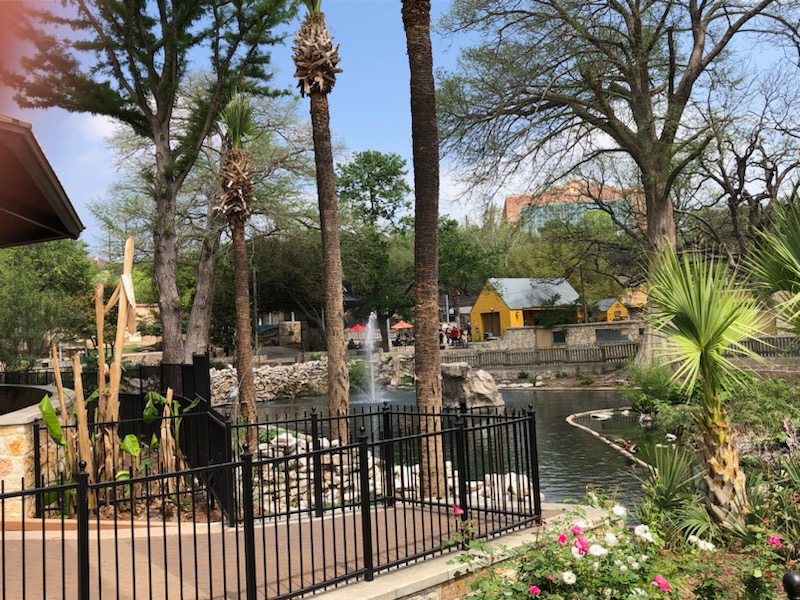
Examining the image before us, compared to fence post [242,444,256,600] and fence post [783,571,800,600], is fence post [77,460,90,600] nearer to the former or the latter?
fence post [242,444,256,600]

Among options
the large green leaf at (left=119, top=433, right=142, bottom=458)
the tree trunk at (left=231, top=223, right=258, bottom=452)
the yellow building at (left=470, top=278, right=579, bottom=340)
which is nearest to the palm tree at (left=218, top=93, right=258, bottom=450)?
the tree trunk at (left=231, top=223, right=258, bottom=452)

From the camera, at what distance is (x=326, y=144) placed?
1655 cm

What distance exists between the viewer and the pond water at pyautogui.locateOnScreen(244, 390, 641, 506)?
45.0ft

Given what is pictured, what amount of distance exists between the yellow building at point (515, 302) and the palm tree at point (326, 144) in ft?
105

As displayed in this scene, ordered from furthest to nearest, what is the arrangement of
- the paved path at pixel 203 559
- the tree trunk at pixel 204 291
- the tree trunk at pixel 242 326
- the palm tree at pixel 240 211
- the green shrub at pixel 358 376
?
the green shrub at pixel 358 376 → the tree trunk at pixel 204 291 → the palm tree at pixel 240 211 → the tree trunk at pixel 242 326 → the paved path at pixel 203 559

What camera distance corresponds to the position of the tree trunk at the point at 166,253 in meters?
20.6

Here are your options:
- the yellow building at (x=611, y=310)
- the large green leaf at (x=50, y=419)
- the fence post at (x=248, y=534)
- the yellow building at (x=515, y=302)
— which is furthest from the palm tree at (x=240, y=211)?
the yellow building at (x=611, y=310)

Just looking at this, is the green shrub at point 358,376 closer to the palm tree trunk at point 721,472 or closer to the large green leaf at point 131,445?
the large green leaf at point 131,445

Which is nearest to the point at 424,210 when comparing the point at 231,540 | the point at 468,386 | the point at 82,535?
the point at 231,540

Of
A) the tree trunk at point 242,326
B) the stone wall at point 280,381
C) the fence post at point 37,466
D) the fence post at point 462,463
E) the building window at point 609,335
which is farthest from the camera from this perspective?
the building window at point 609,335

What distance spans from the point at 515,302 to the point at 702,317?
149 ft

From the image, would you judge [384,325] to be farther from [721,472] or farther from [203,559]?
[203,559]

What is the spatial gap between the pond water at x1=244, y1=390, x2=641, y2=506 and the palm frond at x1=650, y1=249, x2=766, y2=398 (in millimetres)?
1713

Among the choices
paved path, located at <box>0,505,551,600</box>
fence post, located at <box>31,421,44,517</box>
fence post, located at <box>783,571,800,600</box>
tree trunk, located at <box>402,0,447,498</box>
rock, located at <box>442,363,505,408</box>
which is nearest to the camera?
fence post, located at <box>783,571,800,600</box>
